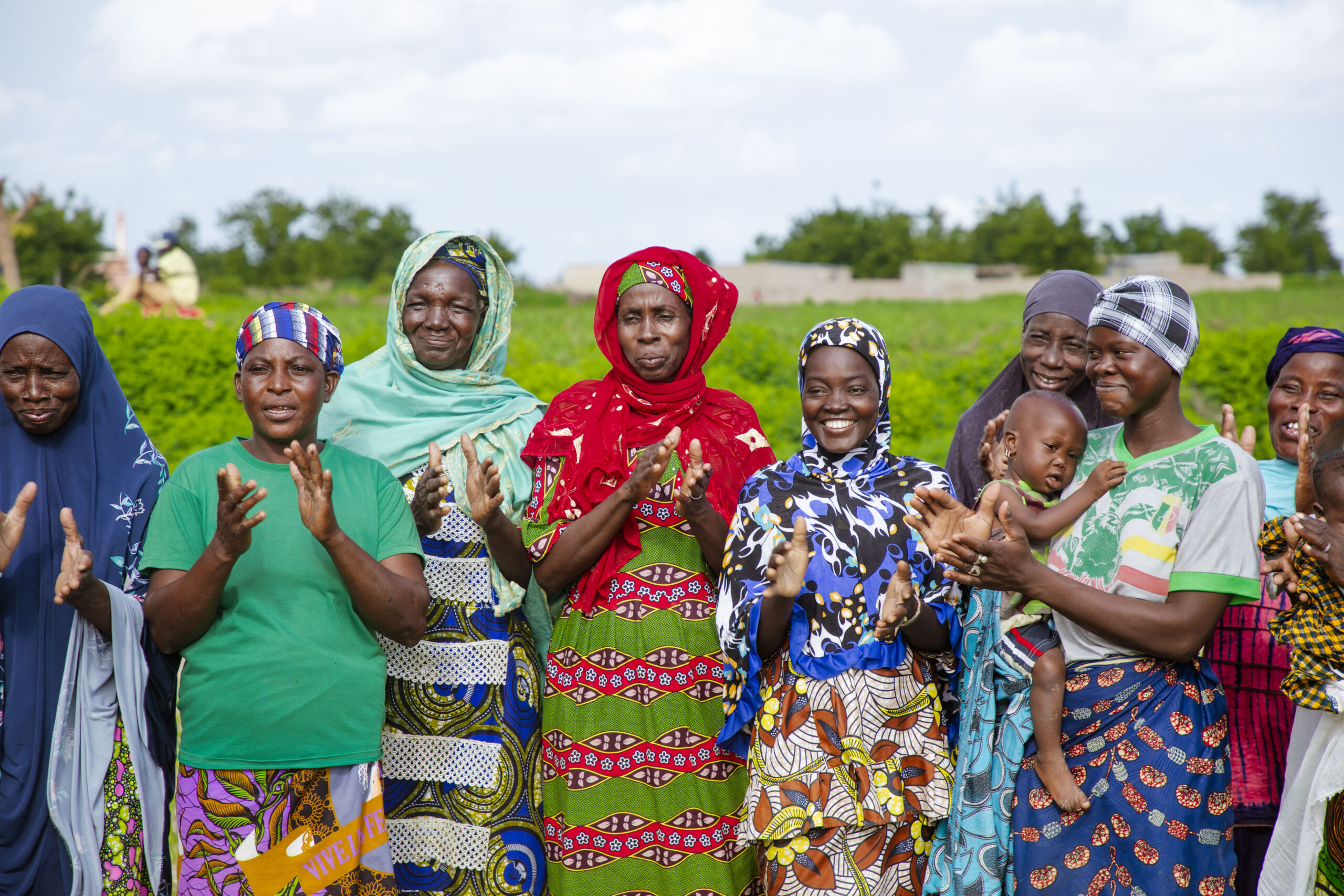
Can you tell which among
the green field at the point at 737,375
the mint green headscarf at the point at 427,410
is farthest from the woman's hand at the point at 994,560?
the green field at the point at 737,375

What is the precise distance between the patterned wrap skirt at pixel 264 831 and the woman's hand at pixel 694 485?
1.24m

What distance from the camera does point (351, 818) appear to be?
2.86m

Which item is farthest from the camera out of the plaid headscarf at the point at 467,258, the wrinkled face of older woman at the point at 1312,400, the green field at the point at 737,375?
the green field at the point at 737,375

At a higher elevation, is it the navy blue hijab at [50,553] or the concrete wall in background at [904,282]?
the concrete wall in background at [904,282]

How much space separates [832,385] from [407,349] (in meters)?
1.61

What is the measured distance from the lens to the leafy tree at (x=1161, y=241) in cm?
5300

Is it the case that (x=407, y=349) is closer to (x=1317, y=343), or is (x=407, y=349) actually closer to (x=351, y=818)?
(x=351, y=818)

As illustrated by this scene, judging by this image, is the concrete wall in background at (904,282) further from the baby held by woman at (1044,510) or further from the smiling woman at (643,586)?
the baby held by woman at (1044,510)

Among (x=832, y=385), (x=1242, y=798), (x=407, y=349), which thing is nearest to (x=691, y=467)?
(x=832, y=385)

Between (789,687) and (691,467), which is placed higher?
(691,467)

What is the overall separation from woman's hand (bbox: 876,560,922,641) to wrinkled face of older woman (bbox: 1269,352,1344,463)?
4.95ft

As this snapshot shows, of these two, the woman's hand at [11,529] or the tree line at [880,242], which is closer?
the woman's hand at [11,529]

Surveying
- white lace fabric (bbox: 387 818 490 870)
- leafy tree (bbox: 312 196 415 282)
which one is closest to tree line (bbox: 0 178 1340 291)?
leafy tree (bbox: 312 196 415 282)

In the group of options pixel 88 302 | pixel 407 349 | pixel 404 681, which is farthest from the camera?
pixel 88 302
